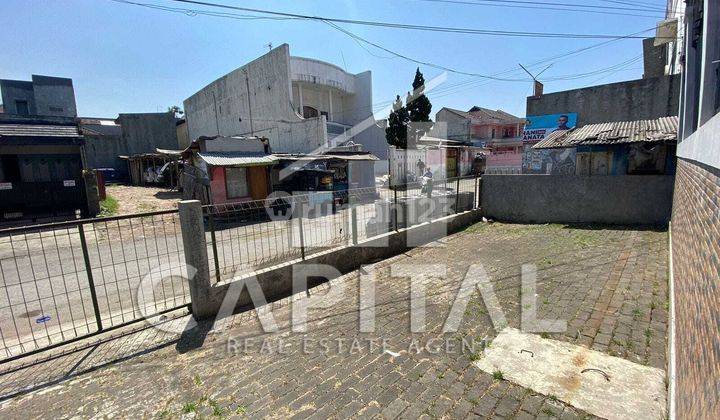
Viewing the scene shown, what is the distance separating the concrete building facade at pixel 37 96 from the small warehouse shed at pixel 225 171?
20401mm

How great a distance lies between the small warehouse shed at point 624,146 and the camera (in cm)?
873

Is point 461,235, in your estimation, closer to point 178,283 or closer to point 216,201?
point 178,283

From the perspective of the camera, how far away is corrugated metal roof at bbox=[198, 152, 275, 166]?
1312 centimetres

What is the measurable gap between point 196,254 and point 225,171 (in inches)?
418

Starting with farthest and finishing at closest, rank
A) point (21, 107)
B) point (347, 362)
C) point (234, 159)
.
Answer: point (21, 107) < point (234, 159) < point (347, 362)

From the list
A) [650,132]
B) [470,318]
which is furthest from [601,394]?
[650,132]

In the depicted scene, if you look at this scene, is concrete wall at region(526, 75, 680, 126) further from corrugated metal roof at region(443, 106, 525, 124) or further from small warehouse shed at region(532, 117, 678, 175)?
corrugated metal roof at region(443, 106, 525, 124)

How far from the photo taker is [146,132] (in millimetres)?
29500

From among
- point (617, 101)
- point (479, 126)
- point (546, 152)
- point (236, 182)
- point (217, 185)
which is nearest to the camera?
point (217, 185)

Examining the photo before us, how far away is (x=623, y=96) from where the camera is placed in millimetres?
14820

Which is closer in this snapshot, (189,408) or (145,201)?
(189,408)

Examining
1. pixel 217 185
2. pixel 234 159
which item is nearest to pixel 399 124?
pixel 234 159

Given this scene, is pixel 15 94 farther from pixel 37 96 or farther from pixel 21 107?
pixel 37 96

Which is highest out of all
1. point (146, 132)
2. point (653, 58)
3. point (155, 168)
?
point (653, 58)
